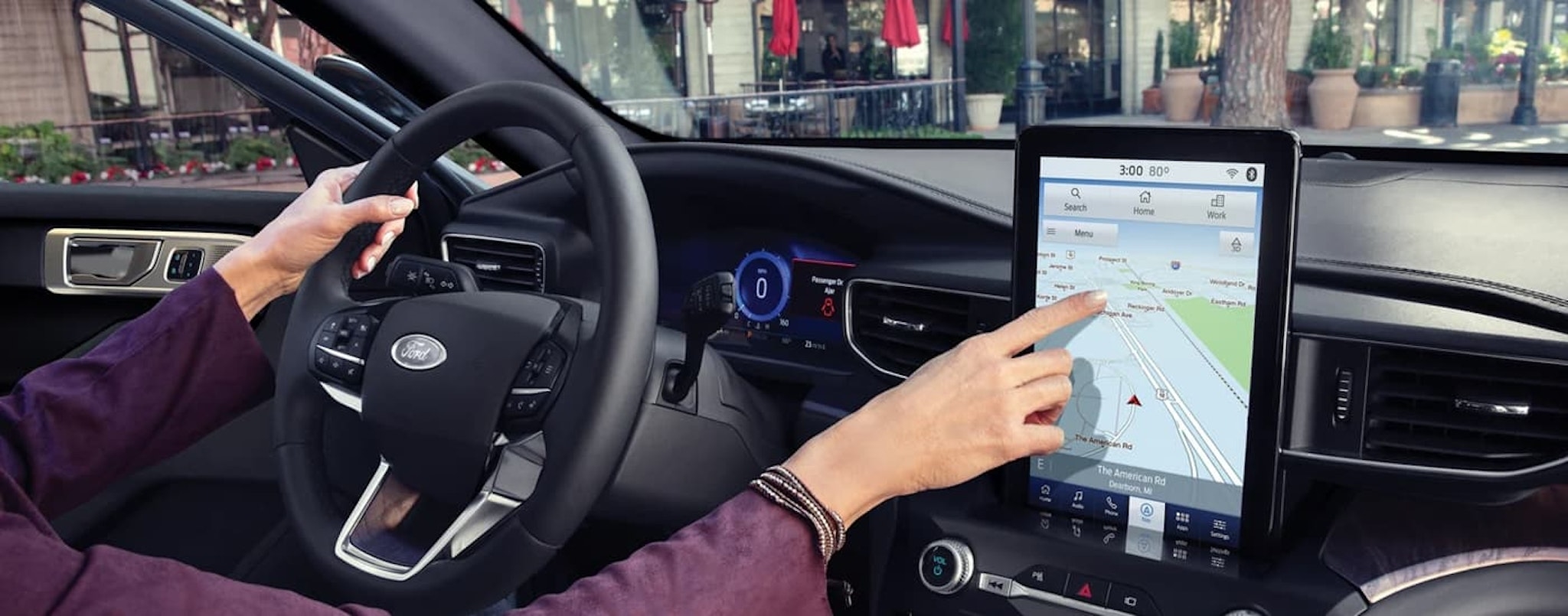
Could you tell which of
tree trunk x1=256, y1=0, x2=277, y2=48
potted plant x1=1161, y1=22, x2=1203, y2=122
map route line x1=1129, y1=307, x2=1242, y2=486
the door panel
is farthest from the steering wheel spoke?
the door panel

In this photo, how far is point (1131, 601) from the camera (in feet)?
3.89

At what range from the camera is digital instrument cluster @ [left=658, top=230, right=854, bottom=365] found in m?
1.64

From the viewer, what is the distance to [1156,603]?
3.85 feet

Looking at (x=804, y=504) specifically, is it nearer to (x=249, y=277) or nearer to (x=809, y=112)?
(x=249, y=277)

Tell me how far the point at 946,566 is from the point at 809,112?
1476 millimetres

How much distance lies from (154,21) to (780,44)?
1.88 metres

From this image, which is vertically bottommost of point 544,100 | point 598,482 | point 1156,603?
point 1156,603

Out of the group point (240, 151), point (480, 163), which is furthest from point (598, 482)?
point (240, 151)

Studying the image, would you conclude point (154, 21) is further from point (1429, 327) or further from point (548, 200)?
point (1429, 327)

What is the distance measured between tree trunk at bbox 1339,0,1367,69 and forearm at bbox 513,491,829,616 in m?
1.51

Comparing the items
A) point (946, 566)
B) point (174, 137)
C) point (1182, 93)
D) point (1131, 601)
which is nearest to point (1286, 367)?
point (1131, 601)

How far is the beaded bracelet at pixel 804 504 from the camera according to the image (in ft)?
3.03

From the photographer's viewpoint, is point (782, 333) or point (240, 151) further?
point (240, 151)

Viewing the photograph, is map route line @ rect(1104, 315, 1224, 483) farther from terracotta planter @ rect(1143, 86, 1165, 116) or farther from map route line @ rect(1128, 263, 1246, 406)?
terracotta planter @ rect(1143, 86, 1165, 116)
